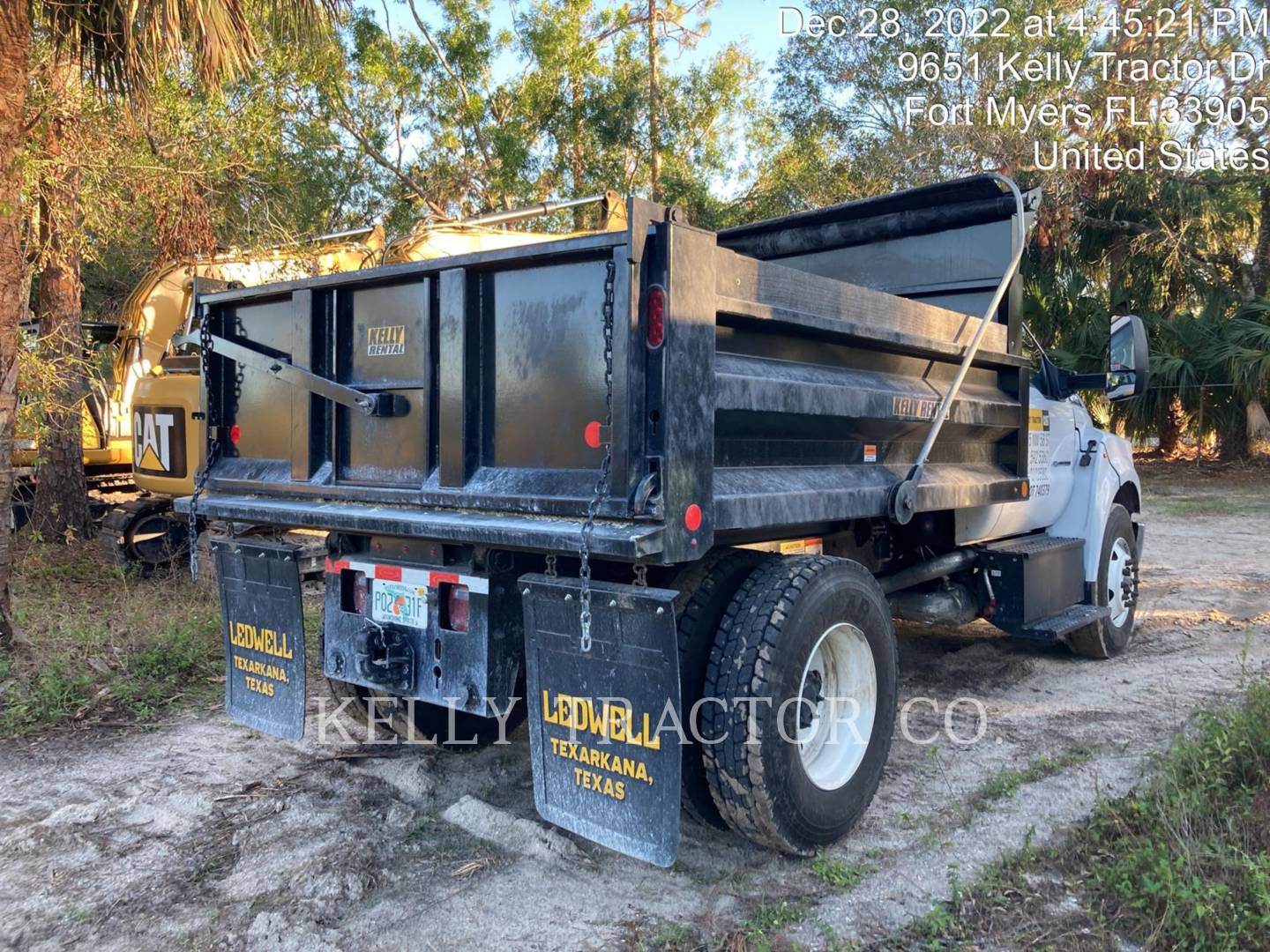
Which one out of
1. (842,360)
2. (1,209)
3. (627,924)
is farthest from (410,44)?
(627,924)

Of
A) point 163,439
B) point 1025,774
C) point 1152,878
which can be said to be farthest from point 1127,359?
point 163,439

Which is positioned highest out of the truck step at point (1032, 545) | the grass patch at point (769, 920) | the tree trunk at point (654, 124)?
the tree trunk at point (654, 124)

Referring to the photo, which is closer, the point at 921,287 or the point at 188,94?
the point at 921,287

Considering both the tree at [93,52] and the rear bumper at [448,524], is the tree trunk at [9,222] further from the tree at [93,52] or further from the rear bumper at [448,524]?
the rear bumper at [448,524]

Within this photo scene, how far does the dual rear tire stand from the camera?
10.2 feet

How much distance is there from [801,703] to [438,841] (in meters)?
1.41

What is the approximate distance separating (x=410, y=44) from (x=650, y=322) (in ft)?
56.3

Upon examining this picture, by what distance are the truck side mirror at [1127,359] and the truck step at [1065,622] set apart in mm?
1232

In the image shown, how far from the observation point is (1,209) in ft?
18.1

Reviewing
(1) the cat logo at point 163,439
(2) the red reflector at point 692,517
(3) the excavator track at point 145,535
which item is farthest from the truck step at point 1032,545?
(3) the excavator track at point 145,535

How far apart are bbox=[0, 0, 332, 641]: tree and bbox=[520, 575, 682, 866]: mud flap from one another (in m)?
4.24

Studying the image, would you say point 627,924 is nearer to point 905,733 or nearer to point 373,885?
point 373,885

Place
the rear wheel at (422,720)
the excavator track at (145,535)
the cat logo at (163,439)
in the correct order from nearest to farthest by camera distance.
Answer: the rear wheel at (422,720), the cat logo at (163,439), the excavator track at (145,535)

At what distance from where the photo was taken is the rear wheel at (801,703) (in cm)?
311
